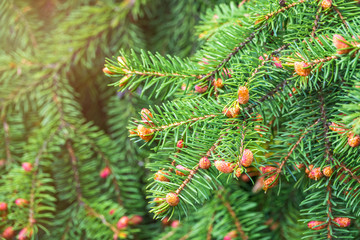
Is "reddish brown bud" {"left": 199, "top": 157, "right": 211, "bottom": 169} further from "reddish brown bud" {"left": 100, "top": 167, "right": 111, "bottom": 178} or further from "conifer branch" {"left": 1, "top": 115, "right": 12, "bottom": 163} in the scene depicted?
"conifer branch" {"left": 1, "top": 115, "right": 12, "bottom": 163}

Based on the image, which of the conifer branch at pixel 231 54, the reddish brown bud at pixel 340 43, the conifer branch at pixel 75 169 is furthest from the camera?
the conifer branch at pixel 75 169

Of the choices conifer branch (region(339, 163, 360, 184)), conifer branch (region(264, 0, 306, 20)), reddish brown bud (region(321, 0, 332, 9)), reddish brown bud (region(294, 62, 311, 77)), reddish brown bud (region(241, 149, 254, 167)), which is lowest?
conifer branch (region(339, 163, 360, 184))

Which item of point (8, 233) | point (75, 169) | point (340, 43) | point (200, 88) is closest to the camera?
point (340, 43)

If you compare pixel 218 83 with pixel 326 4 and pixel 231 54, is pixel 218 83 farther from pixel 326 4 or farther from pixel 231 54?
pixel 326 4

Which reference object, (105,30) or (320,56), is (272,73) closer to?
(320,56)

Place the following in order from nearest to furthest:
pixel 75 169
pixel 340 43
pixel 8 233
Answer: pixel 340 43
pixel 8 233
pixel 75 169

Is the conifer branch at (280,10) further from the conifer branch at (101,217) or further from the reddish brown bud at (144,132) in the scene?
the conifer branch at (101,217)

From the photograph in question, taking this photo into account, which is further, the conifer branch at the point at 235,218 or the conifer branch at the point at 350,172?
the conifer branch at the point at 235,218

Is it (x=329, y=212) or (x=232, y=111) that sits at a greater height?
(x=232, y=111)

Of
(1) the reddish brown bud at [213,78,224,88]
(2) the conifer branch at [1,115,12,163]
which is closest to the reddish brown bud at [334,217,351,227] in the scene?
(1) the reddish brown bud at [213,78,224,88]

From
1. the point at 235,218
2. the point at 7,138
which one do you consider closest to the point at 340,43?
the point at 235,218

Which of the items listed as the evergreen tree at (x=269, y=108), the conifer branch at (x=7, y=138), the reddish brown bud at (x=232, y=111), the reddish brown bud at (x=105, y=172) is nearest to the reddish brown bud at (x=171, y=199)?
the evergreen tree at (x=269, y=108)
